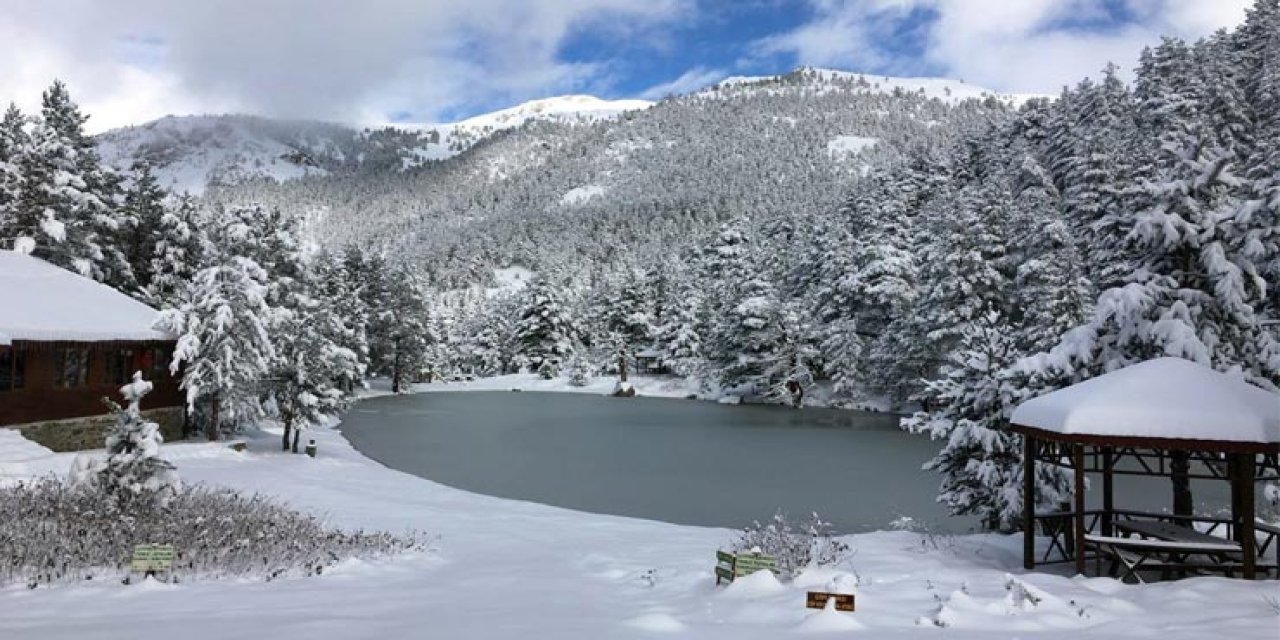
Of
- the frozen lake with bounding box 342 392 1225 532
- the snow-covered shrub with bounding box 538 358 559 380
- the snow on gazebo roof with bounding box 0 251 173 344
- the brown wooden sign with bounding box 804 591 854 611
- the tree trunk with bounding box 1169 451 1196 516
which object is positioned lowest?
the frozen lake with bounding box 342 392 1225 532

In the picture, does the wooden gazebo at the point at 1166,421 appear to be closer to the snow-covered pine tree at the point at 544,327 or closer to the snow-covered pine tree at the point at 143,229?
the snow-covered pine tree at the point at 143,229

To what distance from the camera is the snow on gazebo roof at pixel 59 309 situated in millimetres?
25531

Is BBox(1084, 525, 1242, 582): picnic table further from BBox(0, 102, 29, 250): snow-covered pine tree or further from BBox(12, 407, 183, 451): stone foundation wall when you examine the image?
BBox(0, 102, 29, 250): snow-covered pine tree

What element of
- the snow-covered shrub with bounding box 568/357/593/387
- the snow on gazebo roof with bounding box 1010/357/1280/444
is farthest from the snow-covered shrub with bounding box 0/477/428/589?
the snow-covered shrub with bounding box 568/357/593/387

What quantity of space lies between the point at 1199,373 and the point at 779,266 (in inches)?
2390

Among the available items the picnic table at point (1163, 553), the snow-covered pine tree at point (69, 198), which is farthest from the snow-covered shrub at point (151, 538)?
the snow-covered pine tree at point (69, 198)

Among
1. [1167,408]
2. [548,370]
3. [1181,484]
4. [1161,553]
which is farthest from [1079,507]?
[548,370]

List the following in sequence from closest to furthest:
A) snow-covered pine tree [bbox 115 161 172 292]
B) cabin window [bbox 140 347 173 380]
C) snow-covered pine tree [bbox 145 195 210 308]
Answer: cabin window [bbox 140 347 173 380] → snow-covered pine tree [bbox 145 195 210 308] → snow-covered pine tree [bbox 115 161 172 292]

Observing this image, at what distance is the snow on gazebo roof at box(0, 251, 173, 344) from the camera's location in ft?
83.8

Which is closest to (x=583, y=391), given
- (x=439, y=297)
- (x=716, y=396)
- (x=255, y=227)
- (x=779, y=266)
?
(x=716, y=396)

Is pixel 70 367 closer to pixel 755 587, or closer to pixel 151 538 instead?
pixel 151 538

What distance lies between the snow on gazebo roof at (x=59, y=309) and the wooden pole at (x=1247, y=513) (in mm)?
30981

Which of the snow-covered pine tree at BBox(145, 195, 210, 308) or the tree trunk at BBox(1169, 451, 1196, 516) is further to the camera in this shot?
the snow-covered pine tree at BBox(145, 195, 210, 308)

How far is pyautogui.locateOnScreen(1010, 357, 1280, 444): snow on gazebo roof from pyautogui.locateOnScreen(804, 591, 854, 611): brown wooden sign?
5.50 metres
